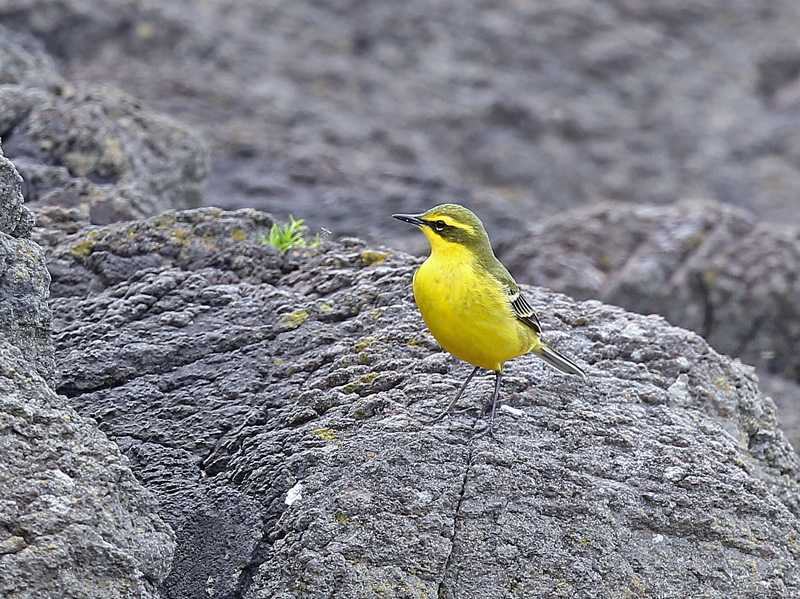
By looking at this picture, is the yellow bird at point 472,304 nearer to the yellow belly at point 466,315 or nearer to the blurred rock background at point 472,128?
the yellow belly at point 466,315

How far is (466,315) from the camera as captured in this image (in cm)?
583

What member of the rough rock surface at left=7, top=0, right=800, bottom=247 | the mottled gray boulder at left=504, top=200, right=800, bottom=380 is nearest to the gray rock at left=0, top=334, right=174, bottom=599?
the mottled gray boulder at left=504, top=200, right=800, bottom=380

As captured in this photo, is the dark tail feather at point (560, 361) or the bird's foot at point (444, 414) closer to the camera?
the bird's foot at point (444, 414)

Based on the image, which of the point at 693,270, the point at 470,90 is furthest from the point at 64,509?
the point at 470,90

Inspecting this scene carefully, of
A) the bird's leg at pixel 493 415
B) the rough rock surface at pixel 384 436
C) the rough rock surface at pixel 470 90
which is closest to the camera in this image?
the rough rock surface at pixel 384 436

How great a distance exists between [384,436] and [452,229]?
4.69 ft

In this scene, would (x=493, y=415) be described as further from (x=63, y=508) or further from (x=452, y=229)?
(x=63, y=508)

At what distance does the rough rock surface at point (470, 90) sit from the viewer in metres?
14.3

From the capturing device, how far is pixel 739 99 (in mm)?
19156

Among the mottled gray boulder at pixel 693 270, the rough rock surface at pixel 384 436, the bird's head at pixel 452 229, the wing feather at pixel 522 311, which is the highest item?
the bird's head at pixel 452 229

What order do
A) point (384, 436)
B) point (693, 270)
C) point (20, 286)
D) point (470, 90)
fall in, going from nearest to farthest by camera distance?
point (20, 286) < point (384, 436) < point (693, 270) < point (470, 90)

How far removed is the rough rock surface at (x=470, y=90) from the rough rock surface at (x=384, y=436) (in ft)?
20.2

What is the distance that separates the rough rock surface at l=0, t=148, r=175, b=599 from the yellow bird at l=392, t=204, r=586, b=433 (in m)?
1.93

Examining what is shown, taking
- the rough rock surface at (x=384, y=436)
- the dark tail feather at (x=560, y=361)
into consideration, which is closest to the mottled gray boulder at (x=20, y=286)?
the rough rock surface at (x=384, y=436)
